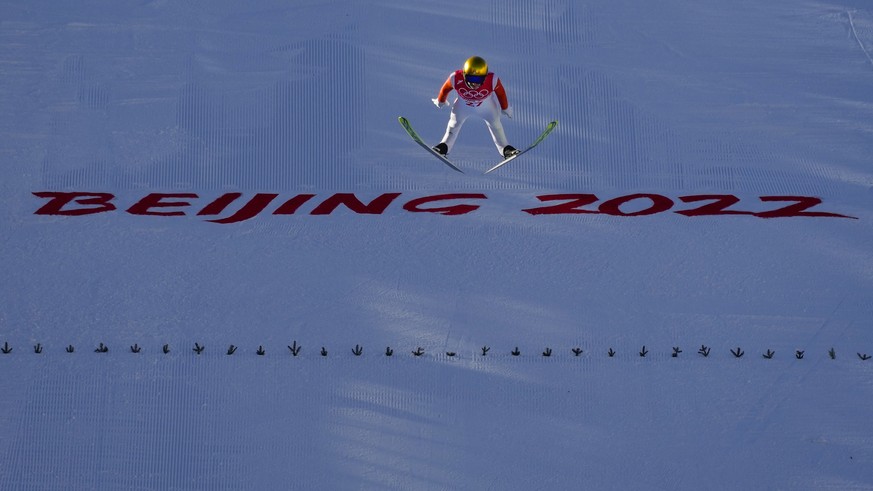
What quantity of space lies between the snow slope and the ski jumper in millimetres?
358

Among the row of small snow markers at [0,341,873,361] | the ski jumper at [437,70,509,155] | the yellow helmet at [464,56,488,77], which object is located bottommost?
the row of small snow markers at [0,341,873,361]

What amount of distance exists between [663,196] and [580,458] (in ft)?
8.23

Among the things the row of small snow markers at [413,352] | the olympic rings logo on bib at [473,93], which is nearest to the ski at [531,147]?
the olympic rings logo on bib at [473,93]

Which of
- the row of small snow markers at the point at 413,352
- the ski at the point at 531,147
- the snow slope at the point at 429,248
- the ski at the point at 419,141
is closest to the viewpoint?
the snow slope at the point at 429,248

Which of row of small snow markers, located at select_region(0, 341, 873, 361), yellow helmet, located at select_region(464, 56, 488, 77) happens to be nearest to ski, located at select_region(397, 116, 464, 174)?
yellow helmet, located at select_region(464, 56, 488, 77)

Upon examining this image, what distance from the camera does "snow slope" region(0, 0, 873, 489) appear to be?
334 inches

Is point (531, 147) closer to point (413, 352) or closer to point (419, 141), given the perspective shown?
point (419, 141)

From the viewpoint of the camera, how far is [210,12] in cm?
1042

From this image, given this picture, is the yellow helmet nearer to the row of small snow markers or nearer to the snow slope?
the snow slope

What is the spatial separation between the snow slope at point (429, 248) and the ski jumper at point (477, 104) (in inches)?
14.1

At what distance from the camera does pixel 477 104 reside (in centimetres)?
901

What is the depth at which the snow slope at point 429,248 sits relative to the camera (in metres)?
8.48

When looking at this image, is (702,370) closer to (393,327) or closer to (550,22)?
(393,327)

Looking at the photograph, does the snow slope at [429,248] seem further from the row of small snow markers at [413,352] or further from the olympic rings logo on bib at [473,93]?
the olympic rings logo on bib at [473,93]
